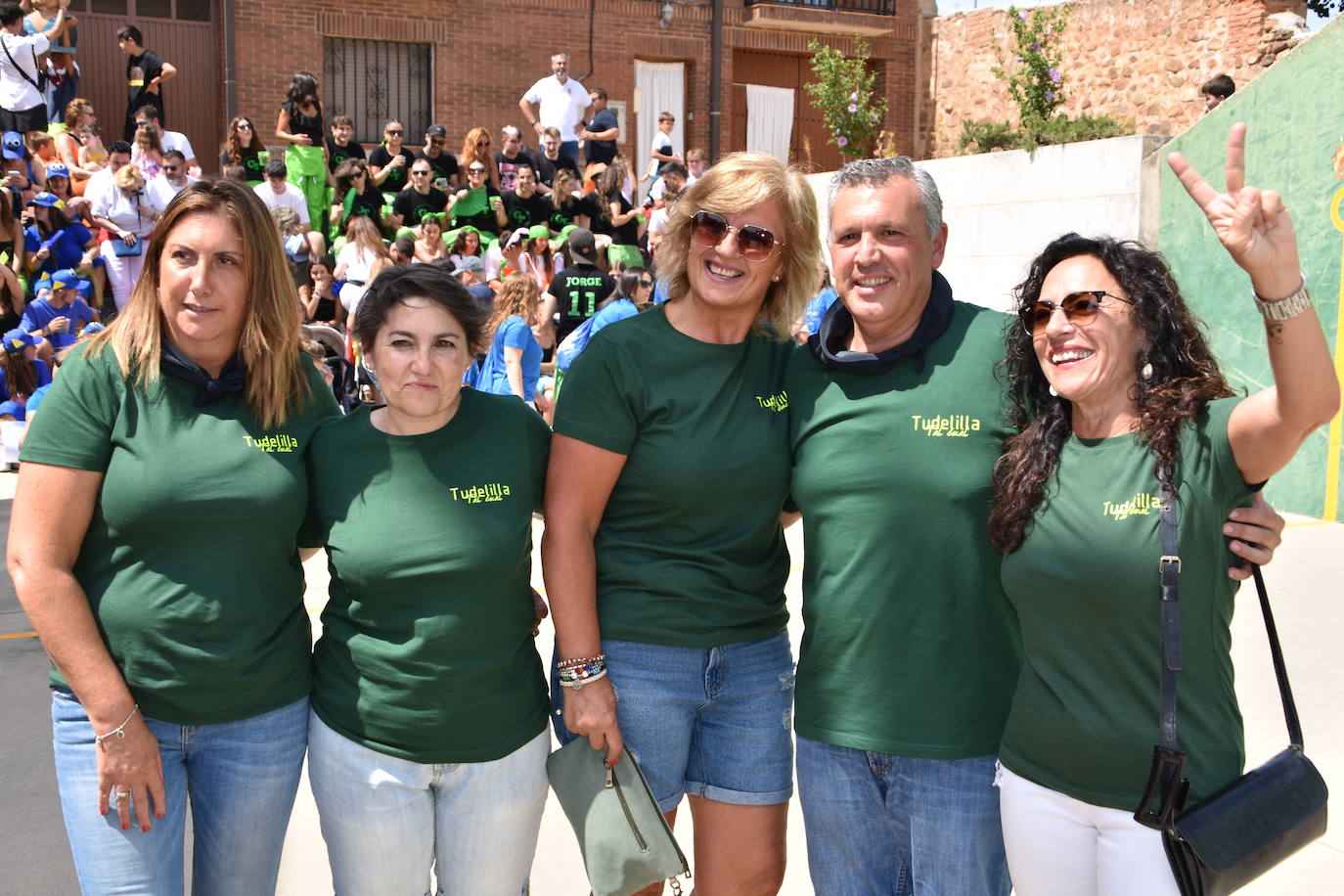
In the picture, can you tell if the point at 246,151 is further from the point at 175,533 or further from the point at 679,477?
the point at 679,477

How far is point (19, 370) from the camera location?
36.2ft

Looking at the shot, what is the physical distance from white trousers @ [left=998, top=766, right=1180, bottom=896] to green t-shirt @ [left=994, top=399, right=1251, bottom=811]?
3 centimetres

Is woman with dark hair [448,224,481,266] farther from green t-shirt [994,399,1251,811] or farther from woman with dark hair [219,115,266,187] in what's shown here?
green t-shirt [994,399,1251,811]

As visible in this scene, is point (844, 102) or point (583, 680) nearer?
point (583, 680)

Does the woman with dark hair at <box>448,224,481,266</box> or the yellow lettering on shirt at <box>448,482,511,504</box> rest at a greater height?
the woman with dark hair at <box>448,224,481,266</box>

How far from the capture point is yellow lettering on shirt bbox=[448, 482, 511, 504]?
255 cm

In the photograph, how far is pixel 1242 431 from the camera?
2.15 m

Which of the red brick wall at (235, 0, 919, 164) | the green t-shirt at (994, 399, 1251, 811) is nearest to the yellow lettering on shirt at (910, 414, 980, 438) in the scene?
the green t-shirt at (994, 399, 1251, 811)

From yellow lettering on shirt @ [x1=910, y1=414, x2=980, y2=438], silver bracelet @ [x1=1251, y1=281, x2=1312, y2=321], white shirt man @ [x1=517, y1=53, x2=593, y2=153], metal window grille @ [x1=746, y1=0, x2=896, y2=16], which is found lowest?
yellow lettering on shirt @ [x1=910, y1=414, x2=980, y2=438]

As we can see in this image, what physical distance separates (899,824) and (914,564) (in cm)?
58

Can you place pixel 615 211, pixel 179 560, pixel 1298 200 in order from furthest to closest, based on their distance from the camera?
pixel 615 211 → pixel 1298 200 → pixel 179 560

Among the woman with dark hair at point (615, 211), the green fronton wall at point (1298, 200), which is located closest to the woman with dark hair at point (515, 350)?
the green fronton wall at point (1298, 200)

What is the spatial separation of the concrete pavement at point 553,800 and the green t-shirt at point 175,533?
1495mm

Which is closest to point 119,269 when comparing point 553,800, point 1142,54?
point 553,800
